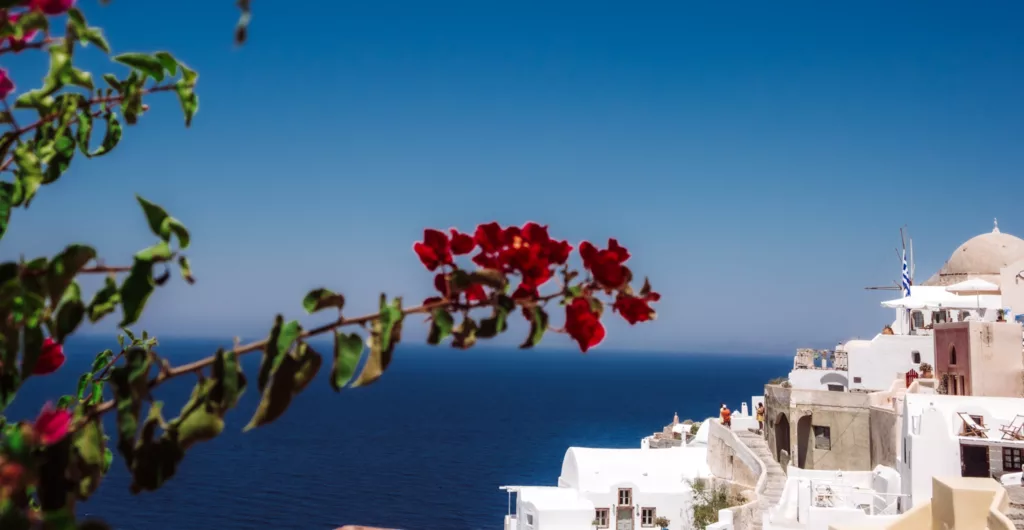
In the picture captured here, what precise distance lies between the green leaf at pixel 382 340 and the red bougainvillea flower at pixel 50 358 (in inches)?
31.4

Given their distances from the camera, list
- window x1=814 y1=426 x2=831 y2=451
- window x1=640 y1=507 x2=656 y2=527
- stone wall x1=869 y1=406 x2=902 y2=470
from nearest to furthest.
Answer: stone wall x1=869 y1=406 x2=902 y2=470 → window x1=814 y1=426 x2=831 y2=451 → window x1=640 y1=507 x2=656 y2=527

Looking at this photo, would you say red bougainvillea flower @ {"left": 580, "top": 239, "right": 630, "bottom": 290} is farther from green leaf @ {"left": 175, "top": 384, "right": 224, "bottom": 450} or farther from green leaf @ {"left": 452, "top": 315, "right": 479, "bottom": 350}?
green leaf @ {"left": 175, "top": 384, "right": 224, "bottom": 450}

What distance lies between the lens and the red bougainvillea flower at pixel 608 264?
209 cm

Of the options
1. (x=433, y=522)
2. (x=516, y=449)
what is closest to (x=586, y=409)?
(x=516, y=449)

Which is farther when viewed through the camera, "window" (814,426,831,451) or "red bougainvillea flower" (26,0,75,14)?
"window" (814,426,831,451)

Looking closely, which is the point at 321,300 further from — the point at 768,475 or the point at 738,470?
the point at 738,470

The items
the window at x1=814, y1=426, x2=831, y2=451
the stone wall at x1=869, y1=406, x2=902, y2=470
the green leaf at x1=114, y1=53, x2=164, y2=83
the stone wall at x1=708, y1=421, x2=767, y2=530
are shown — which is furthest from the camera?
the window at x1=814, y1=426, x2=831, y2=451

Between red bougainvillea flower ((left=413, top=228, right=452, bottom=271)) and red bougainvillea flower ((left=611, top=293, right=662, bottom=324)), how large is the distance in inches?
16.7

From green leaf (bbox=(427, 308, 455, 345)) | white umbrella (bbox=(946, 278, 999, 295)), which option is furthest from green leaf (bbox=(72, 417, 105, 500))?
white umbrella (bbox=(946, 278, 999, 295))

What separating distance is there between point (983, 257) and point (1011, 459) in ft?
61.5

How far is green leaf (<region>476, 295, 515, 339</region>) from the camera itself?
6.89 ft

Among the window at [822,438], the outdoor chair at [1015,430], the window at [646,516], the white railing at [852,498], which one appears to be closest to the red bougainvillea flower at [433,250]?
the white railing at [852,498]

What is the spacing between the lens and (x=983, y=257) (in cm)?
3412

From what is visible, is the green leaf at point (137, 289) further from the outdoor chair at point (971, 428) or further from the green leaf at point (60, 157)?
the outdoor chair at point (971, 428)
